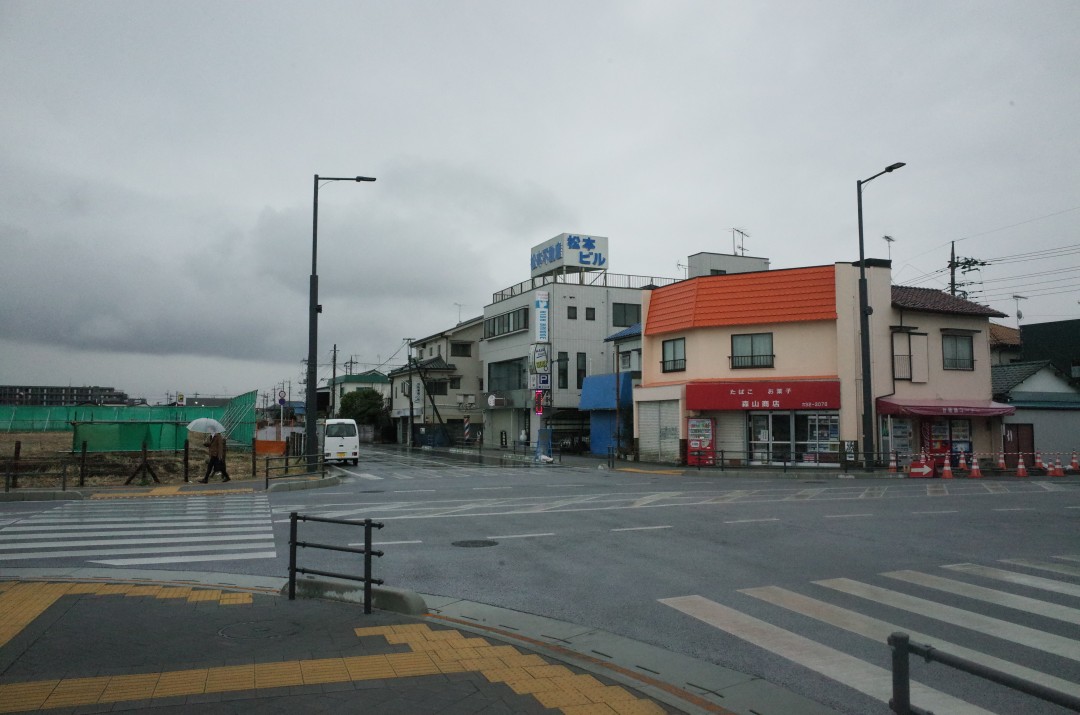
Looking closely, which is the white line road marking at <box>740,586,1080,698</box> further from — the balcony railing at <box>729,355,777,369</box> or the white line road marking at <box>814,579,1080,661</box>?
the balcony railing at <box>729,355,777,369</box>

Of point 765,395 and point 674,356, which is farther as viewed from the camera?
point 674,356

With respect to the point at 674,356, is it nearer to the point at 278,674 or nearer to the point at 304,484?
the point at 304,484

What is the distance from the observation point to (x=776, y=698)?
5.40 metres

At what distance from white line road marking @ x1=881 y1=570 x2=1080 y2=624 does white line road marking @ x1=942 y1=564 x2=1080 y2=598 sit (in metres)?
0.64

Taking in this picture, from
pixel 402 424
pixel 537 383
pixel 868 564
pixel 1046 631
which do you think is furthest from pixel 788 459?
pixel 402 424

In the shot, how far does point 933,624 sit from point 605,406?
114 feet

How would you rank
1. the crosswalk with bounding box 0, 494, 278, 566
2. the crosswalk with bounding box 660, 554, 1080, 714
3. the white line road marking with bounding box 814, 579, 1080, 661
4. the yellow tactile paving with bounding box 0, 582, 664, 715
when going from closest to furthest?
the yellow tactile paving with bounding box 0, 582, 664, 715
the crosswalk with bounding box 660, 554, 1080, 714
the white line road marking with bounding box 814, 579, 1080, 661
the crosswalk with bounding box 0, 494, 278, 566

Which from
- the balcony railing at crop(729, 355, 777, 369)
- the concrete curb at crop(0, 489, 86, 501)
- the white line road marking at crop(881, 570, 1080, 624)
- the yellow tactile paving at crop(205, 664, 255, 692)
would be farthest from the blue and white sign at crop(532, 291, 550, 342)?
the yellow tactile paving at crop(205, 664, 255, 692)

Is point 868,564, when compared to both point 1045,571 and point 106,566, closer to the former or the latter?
point 1045,571

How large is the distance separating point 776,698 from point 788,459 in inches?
1101

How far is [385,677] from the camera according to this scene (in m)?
5.53

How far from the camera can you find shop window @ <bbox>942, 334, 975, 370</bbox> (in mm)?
33000

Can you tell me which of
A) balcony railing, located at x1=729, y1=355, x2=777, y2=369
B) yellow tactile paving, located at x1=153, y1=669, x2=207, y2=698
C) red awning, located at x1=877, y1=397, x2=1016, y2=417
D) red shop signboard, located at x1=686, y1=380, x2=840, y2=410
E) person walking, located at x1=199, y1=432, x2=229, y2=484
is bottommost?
yellow tactile paving, located at x1=153, y1=669, x2=207, y2=698

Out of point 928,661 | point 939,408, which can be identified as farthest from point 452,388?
point 928,661
